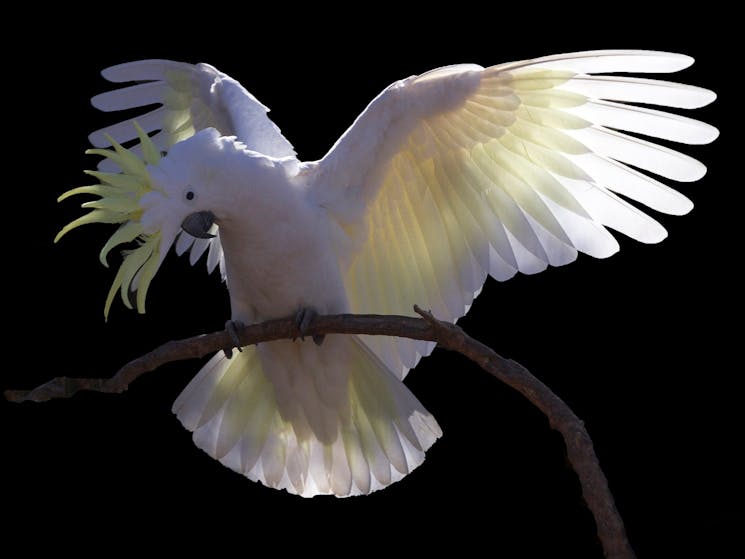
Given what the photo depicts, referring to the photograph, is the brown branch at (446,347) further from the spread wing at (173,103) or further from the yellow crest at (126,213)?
the spread wing at (173,103)

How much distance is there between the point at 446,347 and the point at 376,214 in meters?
0.62

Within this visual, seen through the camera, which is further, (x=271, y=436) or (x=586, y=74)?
(x=271, y=436)

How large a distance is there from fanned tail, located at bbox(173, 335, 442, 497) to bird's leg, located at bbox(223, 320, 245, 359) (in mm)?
136

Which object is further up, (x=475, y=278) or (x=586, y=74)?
(x=586, y=74)

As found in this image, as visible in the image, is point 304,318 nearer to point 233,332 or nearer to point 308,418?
point 233,332

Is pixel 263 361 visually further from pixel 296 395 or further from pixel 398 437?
pixel 398 437

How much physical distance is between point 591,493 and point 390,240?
1.09 meters

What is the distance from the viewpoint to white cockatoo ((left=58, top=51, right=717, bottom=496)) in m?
3.13

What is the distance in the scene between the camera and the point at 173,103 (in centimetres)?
396

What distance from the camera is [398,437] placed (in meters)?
3.56

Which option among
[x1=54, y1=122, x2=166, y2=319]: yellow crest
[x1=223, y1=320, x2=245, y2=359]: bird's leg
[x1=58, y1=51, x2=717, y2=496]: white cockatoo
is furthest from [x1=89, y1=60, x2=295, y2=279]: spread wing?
[x1=54, y1=122, x2=166, y2=319]: yellow crest

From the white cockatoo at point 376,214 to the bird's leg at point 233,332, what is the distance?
7 centimetres

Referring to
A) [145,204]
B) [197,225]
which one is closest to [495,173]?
[197,225]

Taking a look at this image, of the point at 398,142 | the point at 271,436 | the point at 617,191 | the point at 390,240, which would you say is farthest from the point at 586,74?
the point at 271,436
